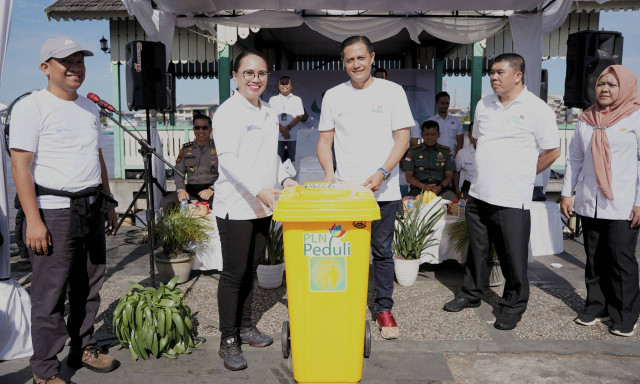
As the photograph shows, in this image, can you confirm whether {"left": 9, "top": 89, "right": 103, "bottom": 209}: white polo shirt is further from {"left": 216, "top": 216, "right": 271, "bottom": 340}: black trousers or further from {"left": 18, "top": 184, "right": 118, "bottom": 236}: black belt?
{"left": 216, "top": 216, "right": 271, "bottom": 340}: black trousers

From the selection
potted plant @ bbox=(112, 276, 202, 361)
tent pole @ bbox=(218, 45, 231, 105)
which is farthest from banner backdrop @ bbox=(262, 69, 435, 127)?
potted plant @ bbox=(112, 276, 202, 361)

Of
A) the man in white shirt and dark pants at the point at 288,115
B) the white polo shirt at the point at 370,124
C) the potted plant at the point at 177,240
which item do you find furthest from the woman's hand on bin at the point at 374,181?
the man in white shirt and dark pants at the point at 288,115

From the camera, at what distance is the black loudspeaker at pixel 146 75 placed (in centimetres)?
571

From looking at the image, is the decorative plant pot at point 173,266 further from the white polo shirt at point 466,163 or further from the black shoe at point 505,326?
the white polo shirt at point 466,163

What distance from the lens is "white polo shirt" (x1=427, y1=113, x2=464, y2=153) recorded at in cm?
738

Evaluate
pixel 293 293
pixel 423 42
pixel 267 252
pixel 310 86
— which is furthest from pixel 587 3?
pixel 293 293

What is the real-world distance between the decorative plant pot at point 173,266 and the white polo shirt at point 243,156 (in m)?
1.70

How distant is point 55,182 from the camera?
237cm

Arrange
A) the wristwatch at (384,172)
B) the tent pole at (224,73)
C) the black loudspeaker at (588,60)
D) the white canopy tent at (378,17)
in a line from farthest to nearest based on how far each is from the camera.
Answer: the tent pole at (224,73) < the white canopy tent at (378,17) < the black loudspeaker at (588,60) < the wristwatch at (384,172)

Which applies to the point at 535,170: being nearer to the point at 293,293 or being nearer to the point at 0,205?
the point at 293,293

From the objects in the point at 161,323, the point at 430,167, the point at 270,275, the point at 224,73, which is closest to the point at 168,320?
the point at 161,323

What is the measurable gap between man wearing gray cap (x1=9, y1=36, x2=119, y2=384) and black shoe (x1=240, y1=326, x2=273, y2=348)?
98 centimetres

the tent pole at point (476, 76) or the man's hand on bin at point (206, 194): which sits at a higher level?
the tent pole at point (476, 76)

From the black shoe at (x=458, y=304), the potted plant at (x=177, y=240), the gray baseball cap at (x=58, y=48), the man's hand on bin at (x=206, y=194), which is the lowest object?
the black shoe at (x=458, y=304)
